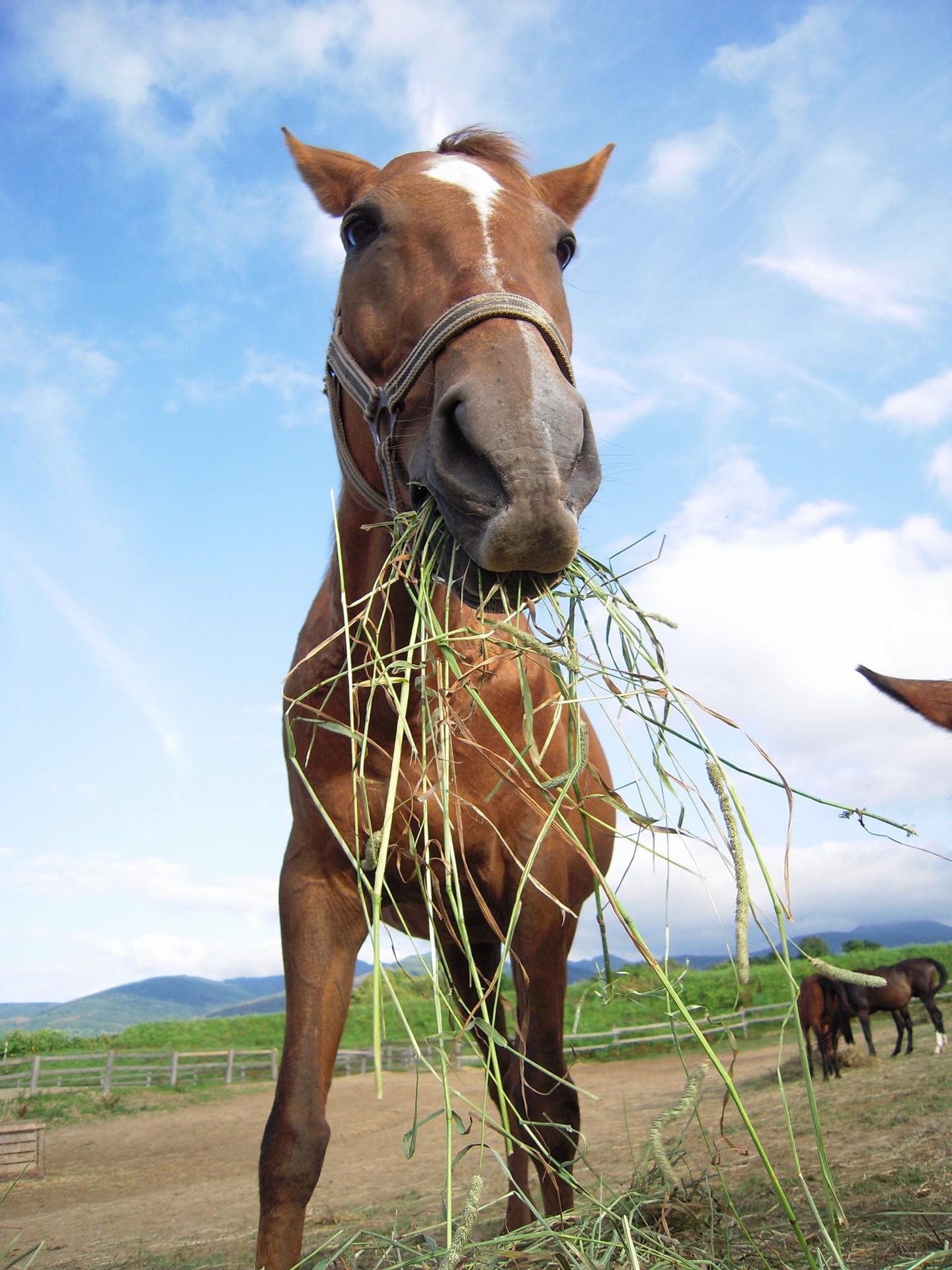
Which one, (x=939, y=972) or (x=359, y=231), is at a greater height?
(x=359, y=231)

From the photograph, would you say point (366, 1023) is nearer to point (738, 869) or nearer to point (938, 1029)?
point (938, 1029)

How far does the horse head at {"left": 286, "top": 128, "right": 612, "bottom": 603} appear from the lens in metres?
1.94

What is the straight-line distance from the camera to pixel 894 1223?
2354 mm

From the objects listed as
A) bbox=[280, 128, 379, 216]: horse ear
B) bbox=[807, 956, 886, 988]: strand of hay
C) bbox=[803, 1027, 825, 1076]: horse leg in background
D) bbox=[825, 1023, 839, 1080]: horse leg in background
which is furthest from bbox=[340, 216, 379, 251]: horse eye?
bbox=[825, 1023, 839, 1080]: horse leg in background

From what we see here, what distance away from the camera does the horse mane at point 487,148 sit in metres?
3.13

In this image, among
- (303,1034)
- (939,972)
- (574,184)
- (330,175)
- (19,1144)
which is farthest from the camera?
(939,972)

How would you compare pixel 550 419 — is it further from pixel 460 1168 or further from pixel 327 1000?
pixel 460 1168

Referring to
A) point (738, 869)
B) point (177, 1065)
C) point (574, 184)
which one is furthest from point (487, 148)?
point (177, 1065)

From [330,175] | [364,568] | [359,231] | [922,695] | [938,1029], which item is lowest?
[938,1029]

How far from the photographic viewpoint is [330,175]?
327cm

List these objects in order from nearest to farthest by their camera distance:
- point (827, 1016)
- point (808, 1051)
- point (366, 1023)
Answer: point (808, 1051)
point (827, 1016)
point (366, 1023)

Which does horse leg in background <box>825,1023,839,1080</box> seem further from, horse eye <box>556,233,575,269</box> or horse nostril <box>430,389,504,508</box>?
horse nostril <box>430,389,504,508</box>

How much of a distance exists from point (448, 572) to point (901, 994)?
1441cm

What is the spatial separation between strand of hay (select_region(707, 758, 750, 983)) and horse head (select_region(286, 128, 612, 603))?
25.4 inches
